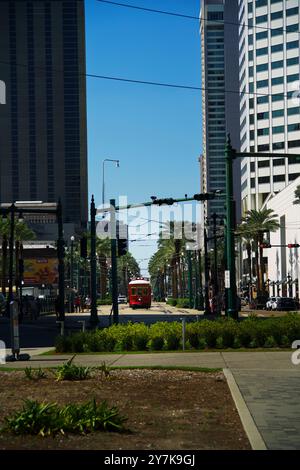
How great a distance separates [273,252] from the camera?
119438 millimetres

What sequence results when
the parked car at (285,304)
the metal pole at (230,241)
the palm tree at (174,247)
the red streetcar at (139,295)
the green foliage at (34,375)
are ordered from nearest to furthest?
the green foliage at (34,375), the metal pole at (230,241), the parked car at (285,304), the red streetcar at (139,295), the palm tree at (174,247)

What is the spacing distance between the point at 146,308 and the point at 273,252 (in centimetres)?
4113

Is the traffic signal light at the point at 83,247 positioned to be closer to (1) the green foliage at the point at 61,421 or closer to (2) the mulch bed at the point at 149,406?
(2) the mulch bed at the point at 149,406

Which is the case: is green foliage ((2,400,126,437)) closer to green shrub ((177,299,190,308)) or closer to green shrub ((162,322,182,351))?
green shrub ((162,322,182,351))

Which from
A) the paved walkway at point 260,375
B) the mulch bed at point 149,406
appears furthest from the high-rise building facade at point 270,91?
the mulch bed at point 149,406

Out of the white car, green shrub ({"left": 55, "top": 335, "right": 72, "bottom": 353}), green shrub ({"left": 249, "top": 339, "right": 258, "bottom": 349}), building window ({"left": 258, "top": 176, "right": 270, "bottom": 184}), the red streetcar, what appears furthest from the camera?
building window ({"left": 258, "top": 176, "right": 270, "bottom": 184})

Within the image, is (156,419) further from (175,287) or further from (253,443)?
(175,287)

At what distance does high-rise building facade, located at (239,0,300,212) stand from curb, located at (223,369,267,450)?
4852 inches

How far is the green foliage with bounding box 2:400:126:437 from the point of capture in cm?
959

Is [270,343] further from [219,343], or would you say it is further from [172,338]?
[172,338]

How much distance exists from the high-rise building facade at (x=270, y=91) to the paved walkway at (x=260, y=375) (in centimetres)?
11623

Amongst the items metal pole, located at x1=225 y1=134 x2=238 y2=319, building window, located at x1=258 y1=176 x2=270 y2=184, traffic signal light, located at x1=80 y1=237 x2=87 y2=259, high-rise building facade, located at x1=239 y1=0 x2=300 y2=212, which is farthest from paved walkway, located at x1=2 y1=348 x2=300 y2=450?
building window, located at x1=258 y1=176 x2=270 y2=184

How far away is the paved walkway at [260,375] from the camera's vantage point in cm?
1004

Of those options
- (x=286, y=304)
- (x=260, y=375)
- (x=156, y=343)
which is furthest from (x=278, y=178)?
(x=260, y=375)
